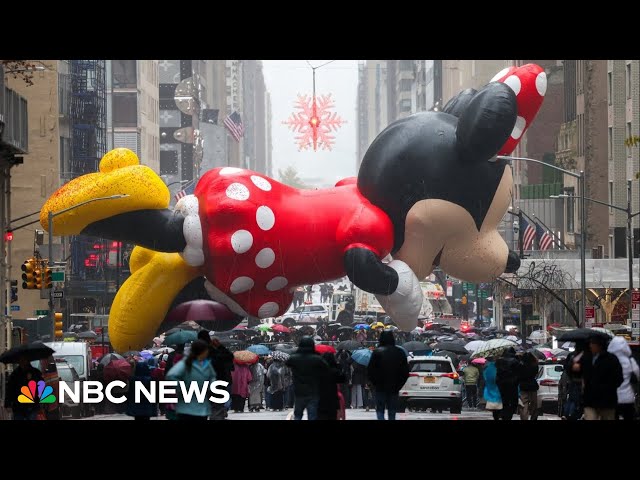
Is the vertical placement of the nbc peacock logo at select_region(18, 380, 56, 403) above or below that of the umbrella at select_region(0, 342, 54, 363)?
below

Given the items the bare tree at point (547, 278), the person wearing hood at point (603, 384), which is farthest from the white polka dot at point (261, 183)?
the bare tree at point (547, 278)

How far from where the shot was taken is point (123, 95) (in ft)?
325

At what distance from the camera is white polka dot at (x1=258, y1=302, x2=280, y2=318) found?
24.4 m

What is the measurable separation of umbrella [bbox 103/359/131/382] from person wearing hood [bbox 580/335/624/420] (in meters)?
10.8

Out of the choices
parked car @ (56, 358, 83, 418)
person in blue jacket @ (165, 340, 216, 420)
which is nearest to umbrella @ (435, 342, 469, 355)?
parked car @ (56, 358, 83, 418)

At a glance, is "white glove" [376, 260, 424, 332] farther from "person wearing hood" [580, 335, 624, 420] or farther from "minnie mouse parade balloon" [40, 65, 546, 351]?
"person wearing hood" [580, 335, 624, 420]

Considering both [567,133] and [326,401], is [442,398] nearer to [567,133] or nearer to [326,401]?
[326,401]

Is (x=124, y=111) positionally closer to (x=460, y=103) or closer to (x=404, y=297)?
(x=460, y=103)
